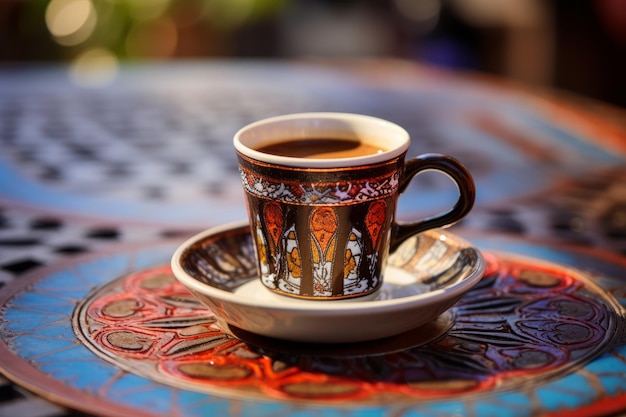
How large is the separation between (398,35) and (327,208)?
432 centimetres

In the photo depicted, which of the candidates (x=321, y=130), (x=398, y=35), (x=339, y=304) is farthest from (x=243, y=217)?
(x=398, y=35)

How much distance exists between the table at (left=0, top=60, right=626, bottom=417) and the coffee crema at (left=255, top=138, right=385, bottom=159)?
6.1 inches

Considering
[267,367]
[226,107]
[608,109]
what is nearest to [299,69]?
[226,107]

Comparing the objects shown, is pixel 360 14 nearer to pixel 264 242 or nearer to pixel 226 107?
pixel 226 107

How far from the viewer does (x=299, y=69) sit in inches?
89.5

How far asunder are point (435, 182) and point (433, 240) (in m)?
0.43

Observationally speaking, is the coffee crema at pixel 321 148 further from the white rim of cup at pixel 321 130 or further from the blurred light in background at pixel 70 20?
the blurred light in background at pixel 70 20

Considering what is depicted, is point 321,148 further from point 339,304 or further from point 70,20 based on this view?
point 70,20

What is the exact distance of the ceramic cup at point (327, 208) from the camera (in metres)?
0.64

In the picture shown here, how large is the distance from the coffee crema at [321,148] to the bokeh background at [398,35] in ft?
9.27

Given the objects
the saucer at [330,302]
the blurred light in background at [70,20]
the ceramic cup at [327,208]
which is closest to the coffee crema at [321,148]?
the ceramic cup at [327,208]

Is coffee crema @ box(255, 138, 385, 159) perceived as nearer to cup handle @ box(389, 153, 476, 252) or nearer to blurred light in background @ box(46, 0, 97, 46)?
cup handle @ box(389, 153, 476, 252)

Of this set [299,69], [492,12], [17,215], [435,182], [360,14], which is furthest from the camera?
[360,14]

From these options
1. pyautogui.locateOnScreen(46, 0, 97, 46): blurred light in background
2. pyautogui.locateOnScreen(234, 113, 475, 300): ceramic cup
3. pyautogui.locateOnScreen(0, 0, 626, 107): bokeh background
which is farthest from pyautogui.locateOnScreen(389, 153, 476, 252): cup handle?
pyautogui.locateOnScreen(46, 0, 97, 46): blurred light in background
